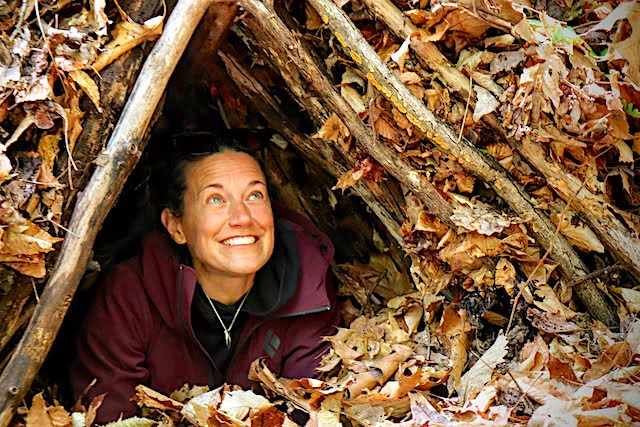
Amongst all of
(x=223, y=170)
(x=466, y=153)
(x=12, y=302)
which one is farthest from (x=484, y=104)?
(x=12, y=302)

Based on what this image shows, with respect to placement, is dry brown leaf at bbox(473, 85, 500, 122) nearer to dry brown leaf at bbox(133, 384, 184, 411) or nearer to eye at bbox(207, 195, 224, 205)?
eye at bbox(207, 195, 224, 205)

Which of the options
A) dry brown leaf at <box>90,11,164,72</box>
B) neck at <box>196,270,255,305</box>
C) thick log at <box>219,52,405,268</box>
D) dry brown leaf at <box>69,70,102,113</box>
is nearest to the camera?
dry brown leaf at <box>69,70,102,113</box>

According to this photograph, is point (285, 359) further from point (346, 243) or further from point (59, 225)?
point (59, 225)

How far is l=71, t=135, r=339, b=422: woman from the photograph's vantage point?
3012 millimetres

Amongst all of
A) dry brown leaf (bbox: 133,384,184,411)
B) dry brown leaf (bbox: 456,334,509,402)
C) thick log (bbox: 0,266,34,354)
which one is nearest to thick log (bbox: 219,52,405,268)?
dry brown leaf (bbox: 456,334,509,402)

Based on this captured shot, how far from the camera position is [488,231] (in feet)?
8.98

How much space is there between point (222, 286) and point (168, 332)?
1.19 feet

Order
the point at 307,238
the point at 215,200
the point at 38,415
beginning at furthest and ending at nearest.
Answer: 1. the point at 307,238
2. the point at 215,200
3. the point at 38,415

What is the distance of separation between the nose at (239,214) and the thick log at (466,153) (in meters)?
0.91

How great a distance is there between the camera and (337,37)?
108 inches

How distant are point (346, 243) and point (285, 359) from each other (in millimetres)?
1136

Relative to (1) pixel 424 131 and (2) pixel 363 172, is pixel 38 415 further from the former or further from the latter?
(1) pixel 424 131

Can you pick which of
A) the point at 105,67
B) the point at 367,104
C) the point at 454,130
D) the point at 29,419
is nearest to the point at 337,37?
the point at 367,104

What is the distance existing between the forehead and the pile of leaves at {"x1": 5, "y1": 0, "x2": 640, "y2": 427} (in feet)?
1.83
